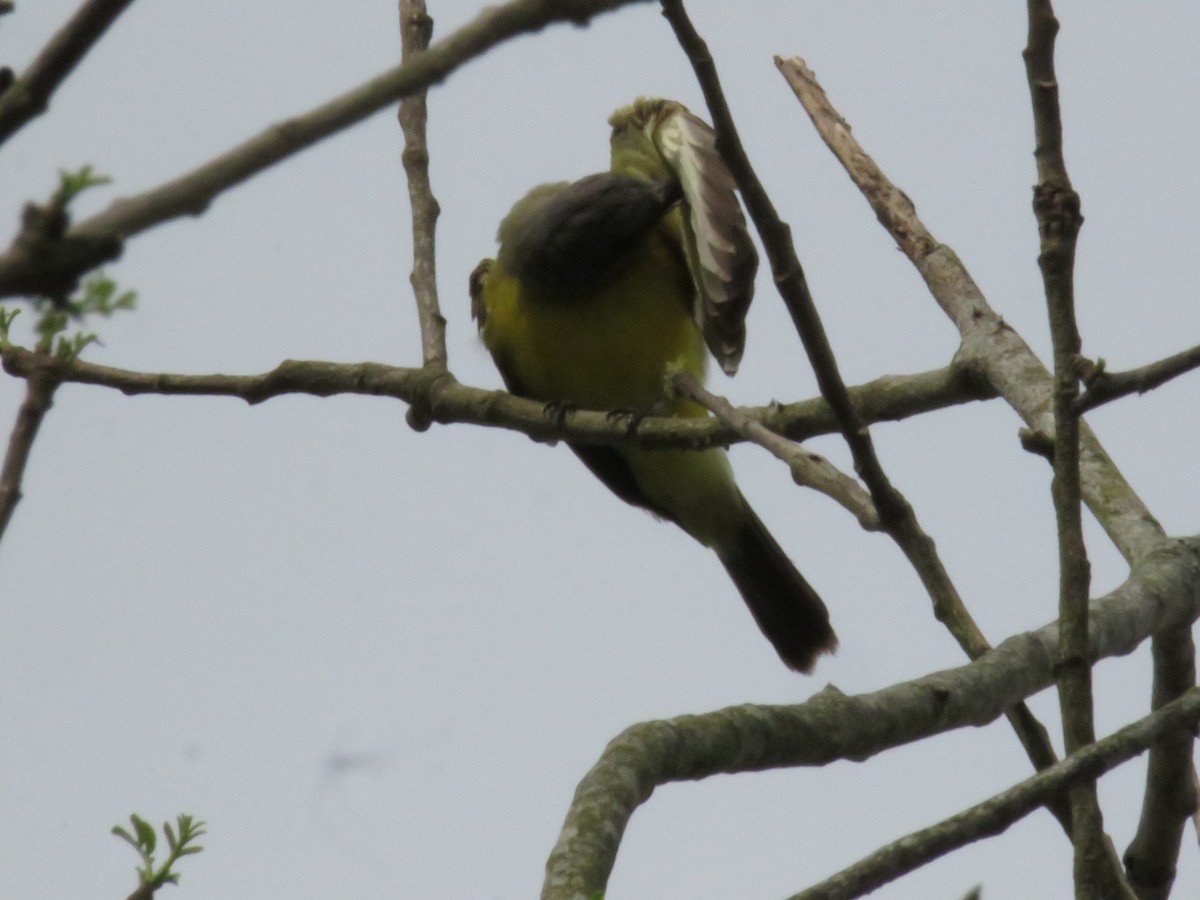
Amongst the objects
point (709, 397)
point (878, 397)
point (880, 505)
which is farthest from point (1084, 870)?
point (878, 397)

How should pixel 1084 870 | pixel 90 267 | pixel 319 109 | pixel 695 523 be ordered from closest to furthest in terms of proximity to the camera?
pixel 90 267 → pixel 319 109 → pixel 1084 870 → pixel 695 523

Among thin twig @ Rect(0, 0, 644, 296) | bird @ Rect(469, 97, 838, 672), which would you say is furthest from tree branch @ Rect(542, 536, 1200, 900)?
bird @ Rect(469, 97, 838, 672)

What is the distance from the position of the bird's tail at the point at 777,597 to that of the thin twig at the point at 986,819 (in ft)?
12.8

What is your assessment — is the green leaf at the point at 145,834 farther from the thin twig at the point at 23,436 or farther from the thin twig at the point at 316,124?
the thin twig at the point at 316,124

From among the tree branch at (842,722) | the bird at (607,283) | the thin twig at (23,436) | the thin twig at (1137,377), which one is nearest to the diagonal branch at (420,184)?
the bird at (607,283)

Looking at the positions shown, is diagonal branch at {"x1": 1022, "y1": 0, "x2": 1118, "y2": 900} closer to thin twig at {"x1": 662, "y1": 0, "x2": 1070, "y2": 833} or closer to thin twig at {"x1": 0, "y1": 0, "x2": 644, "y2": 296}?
thin twig at {"x1": 662, "y1": 0, "x2": 1070, "y2": 833}

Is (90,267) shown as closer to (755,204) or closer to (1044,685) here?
(755,204)

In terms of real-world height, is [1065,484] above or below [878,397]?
below

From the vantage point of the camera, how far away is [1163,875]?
112 inches

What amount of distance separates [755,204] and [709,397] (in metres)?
0.33

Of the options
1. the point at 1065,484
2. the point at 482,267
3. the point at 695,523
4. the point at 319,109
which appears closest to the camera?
the point at 319,109

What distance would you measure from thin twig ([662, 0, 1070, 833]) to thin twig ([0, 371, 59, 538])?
1.19 meters

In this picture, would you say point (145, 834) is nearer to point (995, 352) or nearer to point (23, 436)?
point (23, 436)

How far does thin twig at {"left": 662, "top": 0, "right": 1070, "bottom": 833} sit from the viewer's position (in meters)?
2.31
